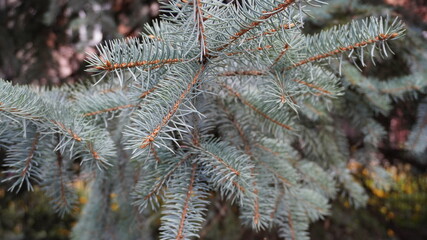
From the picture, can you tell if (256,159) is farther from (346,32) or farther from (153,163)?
(346,32)

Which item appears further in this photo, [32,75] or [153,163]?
[32,75]

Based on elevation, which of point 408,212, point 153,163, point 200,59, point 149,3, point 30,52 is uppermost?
point 149,3

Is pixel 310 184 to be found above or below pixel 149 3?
below

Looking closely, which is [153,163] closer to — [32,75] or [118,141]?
[118,141]

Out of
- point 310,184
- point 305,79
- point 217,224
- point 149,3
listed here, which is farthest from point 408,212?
point 305,79

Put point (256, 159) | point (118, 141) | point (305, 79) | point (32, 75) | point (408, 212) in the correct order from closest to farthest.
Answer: point (305, 79), point (256, 159), point (118, 141), point (32, 75), point (408, 212)

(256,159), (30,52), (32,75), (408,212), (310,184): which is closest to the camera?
(256,159)
